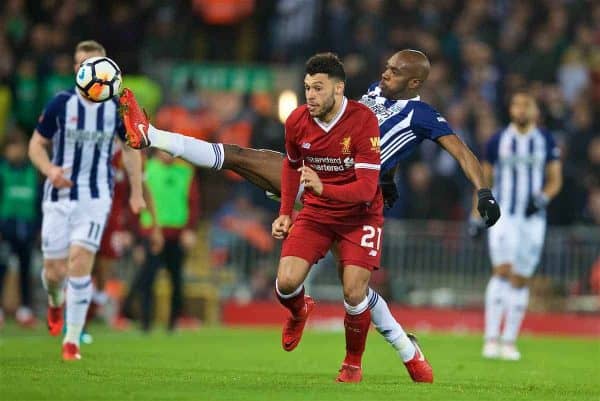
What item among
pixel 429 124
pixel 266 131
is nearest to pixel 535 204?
pixel 429 124

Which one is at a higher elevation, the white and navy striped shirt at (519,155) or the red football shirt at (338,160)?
the white and navy striped shirt at (519,155)

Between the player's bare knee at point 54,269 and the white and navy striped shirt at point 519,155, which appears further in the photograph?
the white and navy striped shirt at point 519,155

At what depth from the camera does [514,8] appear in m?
24.0

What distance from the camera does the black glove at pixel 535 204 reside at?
14.5m

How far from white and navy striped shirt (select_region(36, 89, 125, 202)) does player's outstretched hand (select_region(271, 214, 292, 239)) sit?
9.22 ft

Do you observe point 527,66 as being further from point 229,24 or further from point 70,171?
point 70,171

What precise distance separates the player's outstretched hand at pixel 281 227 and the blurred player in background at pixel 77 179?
8.97 ft

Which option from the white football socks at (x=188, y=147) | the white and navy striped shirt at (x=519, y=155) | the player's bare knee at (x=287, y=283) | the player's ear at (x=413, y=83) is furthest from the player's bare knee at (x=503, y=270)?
the player's bare knee at (x=287, y=283)

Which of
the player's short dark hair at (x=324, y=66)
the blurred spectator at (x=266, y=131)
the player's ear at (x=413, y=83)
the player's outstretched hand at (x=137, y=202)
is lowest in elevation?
the player's outstretched hand at (x=137, y=202)

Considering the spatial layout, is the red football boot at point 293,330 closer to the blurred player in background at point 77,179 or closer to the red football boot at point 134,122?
the red football boot at point 134,122

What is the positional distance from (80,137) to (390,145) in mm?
3085

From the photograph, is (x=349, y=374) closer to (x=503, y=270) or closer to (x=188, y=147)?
(x=188, y=147)

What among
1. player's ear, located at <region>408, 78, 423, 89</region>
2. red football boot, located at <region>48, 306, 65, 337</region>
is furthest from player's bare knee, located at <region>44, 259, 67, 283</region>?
player's ear, located at <region>408, 78, 423, 89</region>

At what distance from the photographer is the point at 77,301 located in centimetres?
1166
